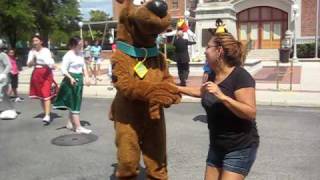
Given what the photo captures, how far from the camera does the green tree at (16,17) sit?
3073 cm

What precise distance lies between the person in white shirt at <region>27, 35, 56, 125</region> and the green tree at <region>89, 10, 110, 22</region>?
263ft

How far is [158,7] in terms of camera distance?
4059 millimetres

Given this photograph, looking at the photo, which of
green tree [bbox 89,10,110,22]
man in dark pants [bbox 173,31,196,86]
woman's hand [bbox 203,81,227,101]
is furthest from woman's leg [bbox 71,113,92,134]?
green tree [bbox 89,10,110,22]

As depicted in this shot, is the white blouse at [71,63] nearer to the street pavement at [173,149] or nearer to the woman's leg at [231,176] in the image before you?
the street pavement at [173,149]

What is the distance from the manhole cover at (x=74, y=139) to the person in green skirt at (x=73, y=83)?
0.69ft

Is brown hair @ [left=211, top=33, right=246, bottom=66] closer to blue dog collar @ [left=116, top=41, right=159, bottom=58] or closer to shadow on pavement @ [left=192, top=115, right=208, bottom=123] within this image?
blue dog collar @ [left=116, top=41, right=159, bottom=58]

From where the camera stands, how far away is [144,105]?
4504 mm

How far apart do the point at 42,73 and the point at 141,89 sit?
5.81 m

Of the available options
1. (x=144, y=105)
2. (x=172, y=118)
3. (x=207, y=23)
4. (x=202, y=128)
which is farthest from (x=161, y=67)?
(x=207, y=23)

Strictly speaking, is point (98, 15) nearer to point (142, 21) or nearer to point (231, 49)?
point (142, 21)

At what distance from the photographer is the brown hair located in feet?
12.1

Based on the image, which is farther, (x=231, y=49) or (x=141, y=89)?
(x=141, y=89)

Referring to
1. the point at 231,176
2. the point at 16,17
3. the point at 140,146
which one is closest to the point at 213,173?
the point at 231,176

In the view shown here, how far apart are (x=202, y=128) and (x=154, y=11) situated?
5053 millimetres
